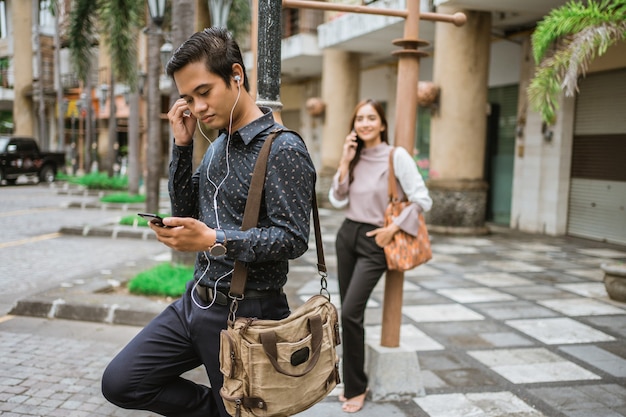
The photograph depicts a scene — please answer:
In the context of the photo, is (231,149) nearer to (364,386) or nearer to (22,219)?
(364,386)

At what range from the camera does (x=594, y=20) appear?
604 cm

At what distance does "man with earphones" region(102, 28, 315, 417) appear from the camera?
2.01 m

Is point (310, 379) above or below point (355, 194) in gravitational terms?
below

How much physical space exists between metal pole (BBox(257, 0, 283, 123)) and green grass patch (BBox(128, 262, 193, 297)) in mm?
3604

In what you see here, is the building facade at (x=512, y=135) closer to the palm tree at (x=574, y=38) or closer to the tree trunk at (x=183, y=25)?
the palm tree at (x=574, y=38)

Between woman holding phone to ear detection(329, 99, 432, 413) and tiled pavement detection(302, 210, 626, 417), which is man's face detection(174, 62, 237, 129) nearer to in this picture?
woman holding phone to ear detection(329, 99, 432, 413)

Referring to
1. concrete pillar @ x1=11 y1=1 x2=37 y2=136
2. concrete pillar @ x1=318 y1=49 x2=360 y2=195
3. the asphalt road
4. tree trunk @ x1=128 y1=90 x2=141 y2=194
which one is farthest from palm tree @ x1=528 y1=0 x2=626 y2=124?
concrete pillar @ x1=11 y1=1 x2=37 y2=136

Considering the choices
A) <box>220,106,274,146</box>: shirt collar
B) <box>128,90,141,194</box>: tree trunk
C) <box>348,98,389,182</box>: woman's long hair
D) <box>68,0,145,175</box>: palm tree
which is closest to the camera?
<box>220,106,274,146</box>: shirt collar

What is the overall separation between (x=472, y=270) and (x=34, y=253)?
6.62 m

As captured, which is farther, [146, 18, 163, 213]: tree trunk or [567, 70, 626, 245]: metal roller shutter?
[146, 18, 163, 213]: tree trunk

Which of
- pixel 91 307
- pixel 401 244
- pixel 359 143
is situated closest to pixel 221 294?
pixel 401 244

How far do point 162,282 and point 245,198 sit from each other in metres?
4.25

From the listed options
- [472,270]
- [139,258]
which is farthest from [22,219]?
[472,270]

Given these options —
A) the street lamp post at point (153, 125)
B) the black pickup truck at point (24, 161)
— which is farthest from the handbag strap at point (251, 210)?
the black pickup truck at point (24, 161)
